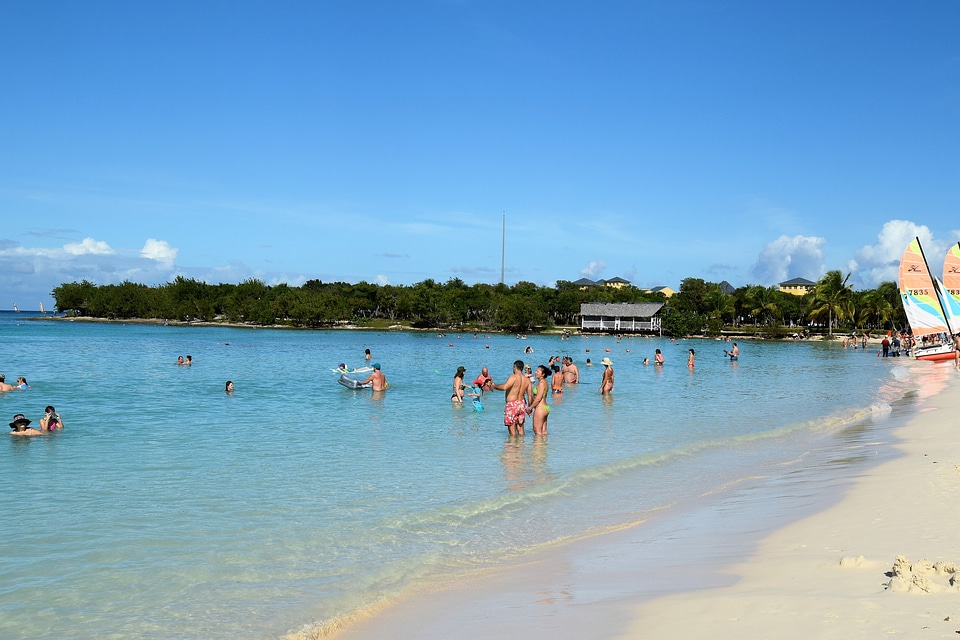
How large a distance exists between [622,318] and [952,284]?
56068mm

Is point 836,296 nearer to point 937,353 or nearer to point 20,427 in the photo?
point 937,353

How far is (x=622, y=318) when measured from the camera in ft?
321

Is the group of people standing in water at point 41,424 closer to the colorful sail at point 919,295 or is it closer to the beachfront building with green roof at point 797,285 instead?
the colorful sail at point 919,295

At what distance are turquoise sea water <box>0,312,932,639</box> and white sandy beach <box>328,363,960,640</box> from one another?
80 centimetres

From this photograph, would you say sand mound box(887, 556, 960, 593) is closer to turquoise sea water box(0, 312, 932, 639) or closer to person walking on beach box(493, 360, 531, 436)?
turquoise sea water box(0, 312, 932, 639)

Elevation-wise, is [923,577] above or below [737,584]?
above

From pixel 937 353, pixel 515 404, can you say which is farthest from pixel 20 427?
pixel 937 353

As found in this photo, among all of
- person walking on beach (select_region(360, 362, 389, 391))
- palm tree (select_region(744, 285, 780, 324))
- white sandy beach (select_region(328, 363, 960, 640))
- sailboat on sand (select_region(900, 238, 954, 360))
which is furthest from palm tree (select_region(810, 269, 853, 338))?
white sandy beach (select_region(328, 363, 960, 640))

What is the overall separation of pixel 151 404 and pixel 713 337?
82.9 meters

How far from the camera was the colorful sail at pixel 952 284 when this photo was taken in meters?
41.7

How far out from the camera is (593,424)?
1827cm

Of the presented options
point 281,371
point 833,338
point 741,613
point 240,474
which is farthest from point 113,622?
point 833,338

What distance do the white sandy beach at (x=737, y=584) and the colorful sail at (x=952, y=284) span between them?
39.8 meters

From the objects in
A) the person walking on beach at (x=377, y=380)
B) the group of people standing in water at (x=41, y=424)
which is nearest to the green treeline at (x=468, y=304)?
the person walking on beach at (x=377, y=380)
